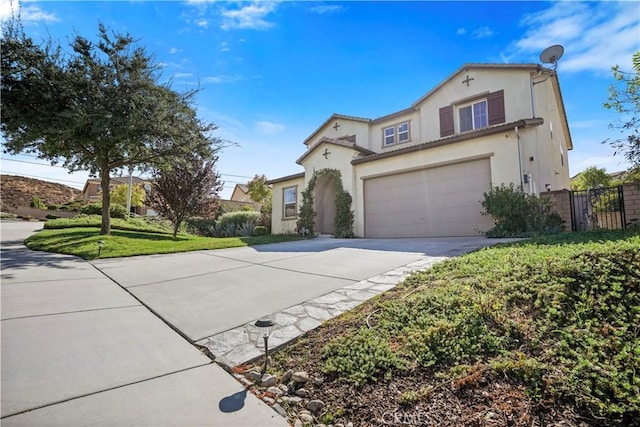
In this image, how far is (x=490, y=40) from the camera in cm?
981

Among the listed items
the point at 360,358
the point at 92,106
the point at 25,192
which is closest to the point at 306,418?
the point at 360,358

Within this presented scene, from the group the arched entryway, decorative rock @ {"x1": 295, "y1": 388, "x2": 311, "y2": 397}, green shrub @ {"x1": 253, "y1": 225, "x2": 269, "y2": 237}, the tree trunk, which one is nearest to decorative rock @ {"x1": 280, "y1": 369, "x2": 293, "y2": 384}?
decorative rock @ {"x1": 295, "y1": 388, "x2": 311, "y2": 397}

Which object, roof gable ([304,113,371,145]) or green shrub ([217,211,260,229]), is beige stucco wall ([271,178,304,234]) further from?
roof gable ([304,113,371,145])

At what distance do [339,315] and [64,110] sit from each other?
438 inches

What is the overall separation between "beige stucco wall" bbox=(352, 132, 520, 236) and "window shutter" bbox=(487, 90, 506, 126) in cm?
350

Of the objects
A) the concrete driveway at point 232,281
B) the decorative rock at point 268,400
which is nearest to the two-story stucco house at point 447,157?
the concrete driveway at point 232,281

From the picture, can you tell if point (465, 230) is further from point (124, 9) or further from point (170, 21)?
point (124, 9)

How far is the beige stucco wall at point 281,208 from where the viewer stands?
1642cm

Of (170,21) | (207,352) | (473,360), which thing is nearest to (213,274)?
(207,352)

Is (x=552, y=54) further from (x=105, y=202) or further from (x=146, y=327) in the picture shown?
(x=105, y=202)

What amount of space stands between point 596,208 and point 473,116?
6.31 metres

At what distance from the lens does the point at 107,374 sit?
2.28 metres

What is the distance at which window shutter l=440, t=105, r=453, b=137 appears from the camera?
45.5 ft

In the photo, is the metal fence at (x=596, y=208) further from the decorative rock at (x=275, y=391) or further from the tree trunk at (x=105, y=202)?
the tree trunk at (x=105, y=202)
